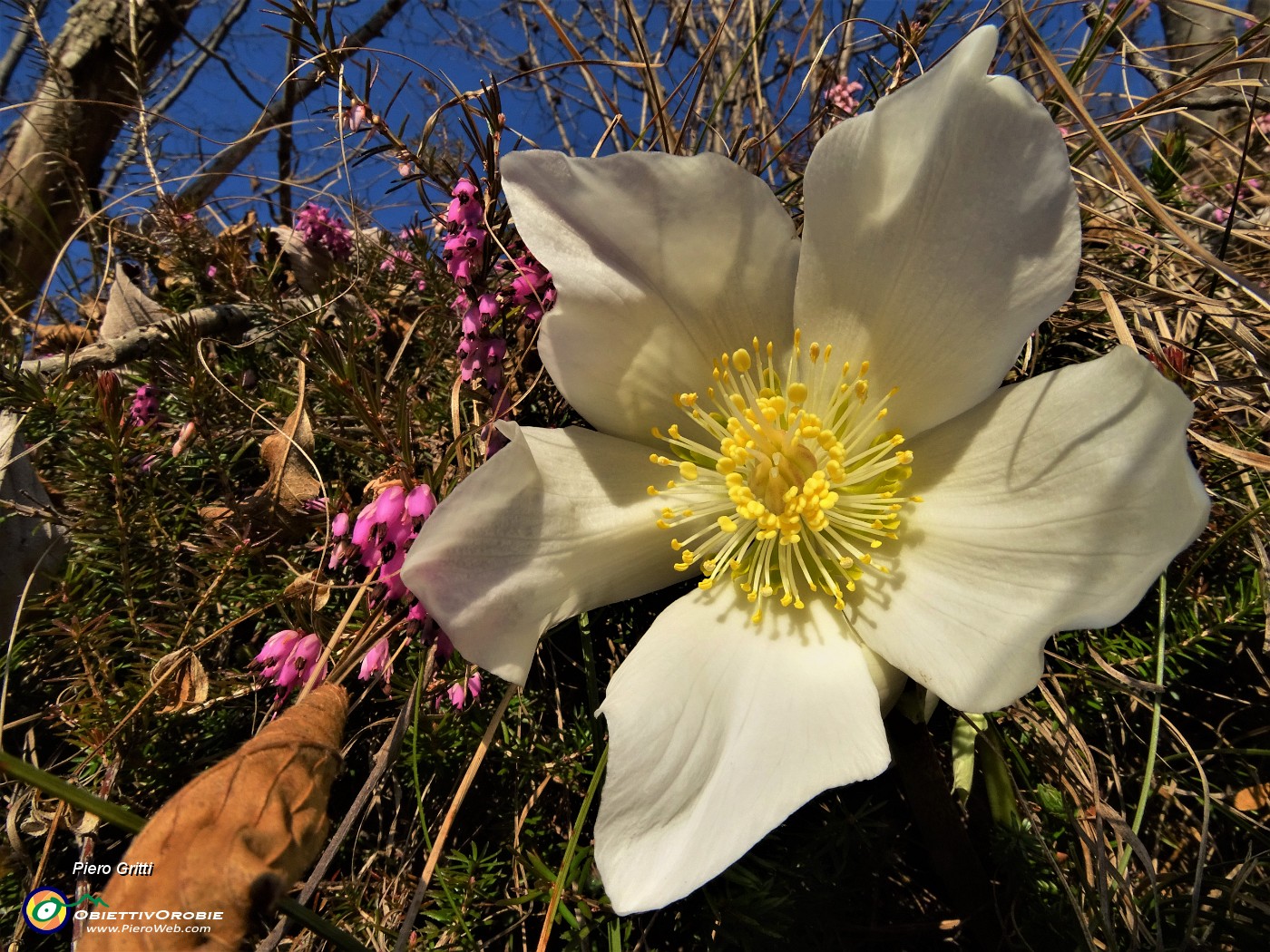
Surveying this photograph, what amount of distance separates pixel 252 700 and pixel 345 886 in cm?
32

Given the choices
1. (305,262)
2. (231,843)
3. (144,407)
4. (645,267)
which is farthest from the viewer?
(305,262)

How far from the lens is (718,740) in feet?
2.59

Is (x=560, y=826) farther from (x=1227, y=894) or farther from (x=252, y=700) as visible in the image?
(x=1227, y=894)

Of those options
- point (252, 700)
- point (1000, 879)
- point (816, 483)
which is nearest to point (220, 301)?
point (252, 700)

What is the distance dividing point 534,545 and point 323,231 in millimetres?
1336

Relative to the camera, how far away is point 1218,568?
3.25ft

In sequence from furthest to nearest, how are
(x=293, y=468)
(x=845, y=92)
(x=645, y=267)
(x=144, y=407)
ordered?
(x=845, y=92) → (x=144, y=407) → (x=293, y=468) → (x=645, y=267)

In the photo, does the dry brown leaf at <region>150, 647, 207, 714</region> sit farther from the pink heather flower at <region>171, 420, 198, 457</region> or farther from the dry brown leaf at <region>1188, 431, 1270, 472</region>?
the dry brown leaf at <region>1188, 431, 1270, 472</region>

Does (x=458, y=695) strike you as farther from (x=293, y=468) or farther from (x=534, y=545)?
(x=293, y=468)

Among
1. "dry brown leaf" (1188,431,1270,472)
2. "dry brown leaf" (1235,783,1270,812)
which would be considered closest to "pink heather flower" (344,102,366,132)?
"dry brown leaf" (1188,431,1270,472)

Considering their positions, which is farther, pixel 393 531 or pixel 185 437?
pixel 185 437

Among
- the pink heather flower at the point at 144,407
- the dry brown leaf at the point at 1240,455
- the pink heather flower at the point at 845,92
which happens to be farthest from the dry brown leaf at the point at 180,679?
the pink heather flower at the point at 845,92

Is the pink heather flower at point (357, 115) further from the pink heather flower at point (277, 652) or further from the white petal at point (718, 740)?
the white petal at point (718, 740)

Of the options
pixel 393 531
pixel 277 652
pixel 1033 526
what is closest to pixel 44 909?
pixel 277 652
